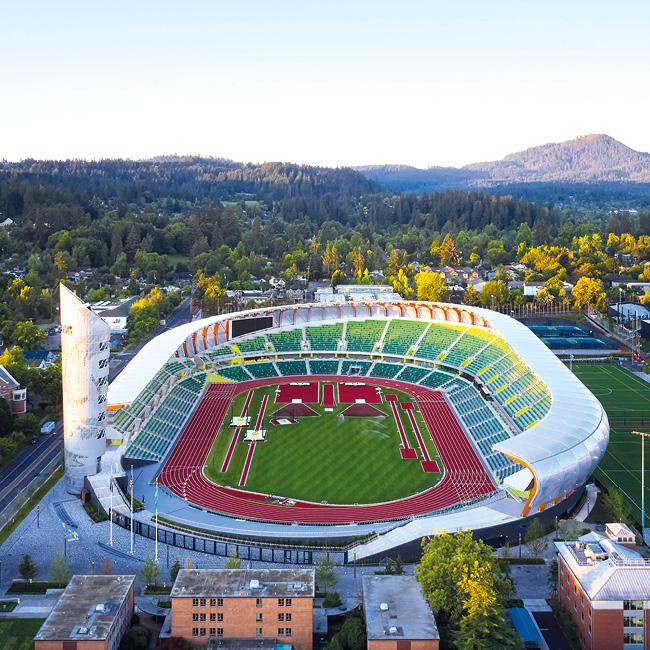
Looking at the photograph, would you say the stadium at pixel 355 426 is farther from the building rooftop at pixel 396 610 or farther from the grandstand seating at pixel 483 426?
the building rooftop at pixel 396 610

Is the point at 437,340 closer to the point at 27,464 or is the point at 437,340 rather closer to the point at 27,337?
the point at 27,464

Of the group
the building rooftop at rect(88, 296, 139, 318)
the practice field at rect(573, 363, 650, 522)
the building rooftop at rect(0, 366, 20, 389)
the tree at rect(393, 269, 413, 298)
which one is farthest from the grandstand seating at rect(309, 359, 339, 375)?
the tree at rect(393, 269, 413, 298)

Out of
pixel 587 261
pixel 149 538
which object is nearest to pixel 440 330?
pixel 149 538

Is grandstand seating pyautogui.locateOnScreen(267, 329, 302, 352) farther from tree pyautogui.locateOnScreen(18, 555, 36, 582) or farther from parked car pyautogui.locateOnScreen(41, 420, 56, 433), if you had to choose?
tree pyautogui.locateOnScreen(18, 555, 36, 582)

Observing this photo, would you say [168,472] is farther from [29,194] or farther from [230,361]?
[29,194]

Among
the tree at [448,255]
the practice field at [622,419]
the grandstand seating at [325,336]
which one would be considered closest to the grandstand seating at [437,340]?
the grandstand seating at [325,336]

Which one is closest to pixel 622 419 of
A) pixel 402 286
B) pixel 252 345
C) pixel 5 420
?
pixel 252 345
